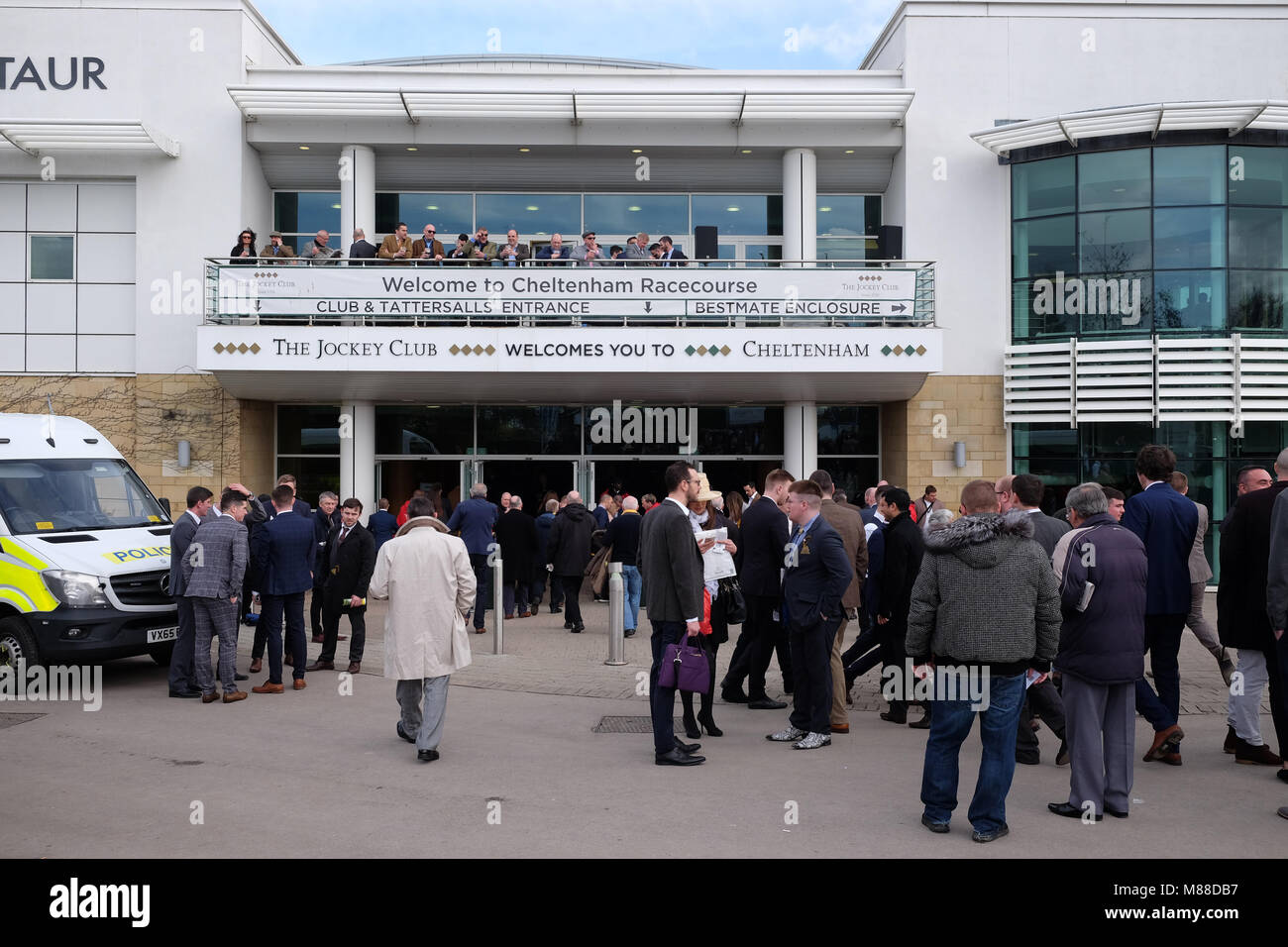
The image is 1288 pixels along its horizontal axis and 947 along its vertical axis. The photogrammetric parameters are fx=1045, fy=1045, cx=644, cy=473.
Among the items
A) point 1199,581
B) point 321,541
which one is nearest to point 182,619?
point 321,541

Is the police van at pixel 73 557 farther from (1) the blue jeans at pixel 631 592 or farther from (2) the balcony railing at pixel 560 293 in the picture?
(2) the balcony railing at pixel 560 293

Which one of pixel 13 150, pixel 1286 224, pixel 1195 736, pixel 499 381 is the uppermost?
pixel 13 150

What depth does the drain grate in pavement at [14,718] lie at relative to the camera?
8648 millimetres

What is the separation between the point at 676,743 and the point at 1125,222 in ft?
52.2

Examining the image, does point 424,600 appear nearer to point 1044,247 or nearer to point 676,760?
point 676,760

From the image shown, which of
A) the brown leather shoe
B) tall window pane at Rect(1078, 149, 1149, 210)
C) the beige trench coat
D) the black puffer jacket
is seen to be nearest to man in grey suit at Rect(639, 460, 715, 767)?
the beige trench coat

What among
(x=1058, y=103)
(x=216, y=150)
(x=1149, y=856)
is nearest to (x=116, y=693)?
(x=1149, y=856)

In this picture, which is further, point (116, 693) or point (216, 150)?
point (216, 150)

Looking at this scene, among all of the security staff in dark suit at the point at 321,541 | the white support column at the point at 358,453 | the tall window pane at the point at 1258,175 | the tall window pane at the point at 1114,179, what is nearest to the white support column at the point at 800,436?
the tall window pane at the point at 1114,179

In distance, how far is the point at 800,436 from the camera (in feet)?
69.3

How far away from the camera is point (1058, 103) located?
A: 800 inches

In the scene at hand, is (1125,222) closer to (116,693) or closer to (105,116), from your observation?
(116,693)

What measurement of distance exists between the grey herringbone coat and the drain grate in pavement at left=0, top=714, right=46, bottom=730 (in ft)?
12.7

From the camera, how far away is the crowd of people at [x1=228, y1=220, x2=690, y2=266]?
61.4ft
